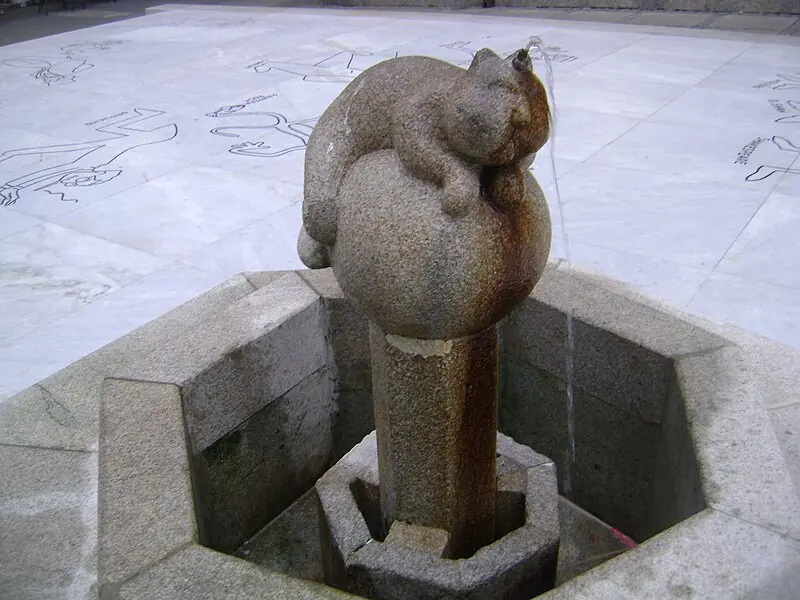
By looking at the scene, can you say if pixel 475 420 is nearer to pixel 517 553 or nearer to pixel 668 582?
pixel 517 553

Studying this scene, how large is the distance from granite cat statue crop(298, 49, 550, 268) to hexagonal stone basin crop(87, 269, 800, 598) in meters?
0.66

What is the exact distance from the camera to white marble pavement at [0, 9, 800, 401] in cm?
361

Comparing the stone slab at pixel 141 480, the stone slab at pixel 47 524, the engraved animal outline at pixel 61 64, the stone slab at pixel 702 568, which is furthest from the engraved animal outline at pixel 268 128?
the stone slab at pixel 702 568

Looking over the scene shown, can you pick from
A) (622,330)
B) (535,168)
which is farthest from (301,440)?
(535,168)

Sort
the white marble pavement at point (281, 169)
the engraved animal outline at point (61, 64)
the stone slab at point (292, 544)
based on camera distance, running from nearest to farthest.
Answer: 1. the stone slab at point (292, 544)
2. the white marble pavement at point (281, 169)
3. the engraved animal outline at point (61, 64)

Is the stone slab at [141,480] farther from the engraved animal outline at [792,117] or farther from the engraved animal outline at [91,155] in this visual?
the engraved animal outline at [792,117]

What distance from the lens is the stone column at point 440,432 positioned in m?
1.81

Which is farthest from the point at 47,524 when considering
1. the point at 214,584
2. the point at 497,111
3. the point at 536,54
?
the point at 536,54

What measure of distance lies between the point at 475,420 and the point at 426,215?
0.60 m

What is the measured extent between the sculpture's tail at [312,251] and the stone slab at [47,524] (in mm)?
841

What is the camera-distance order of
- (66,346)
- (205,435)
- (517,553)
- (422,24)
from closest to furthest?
(517,553) → (205,435) → (66,346) → (422,24)

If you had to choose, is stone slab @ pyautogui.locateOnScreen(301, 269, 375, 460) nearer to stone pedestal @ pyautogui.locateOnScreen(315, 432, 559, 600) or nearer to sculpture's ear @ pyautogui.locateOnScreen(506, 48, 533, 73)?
stone pedestal @ pyautogui.locateOnScreen(315, 432, 559, 600)

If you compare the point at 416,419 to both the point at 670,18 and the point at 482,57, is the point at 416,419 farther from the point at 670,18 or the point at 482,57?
the point at 670,18

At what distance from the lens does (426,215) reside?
1574 millimetres
